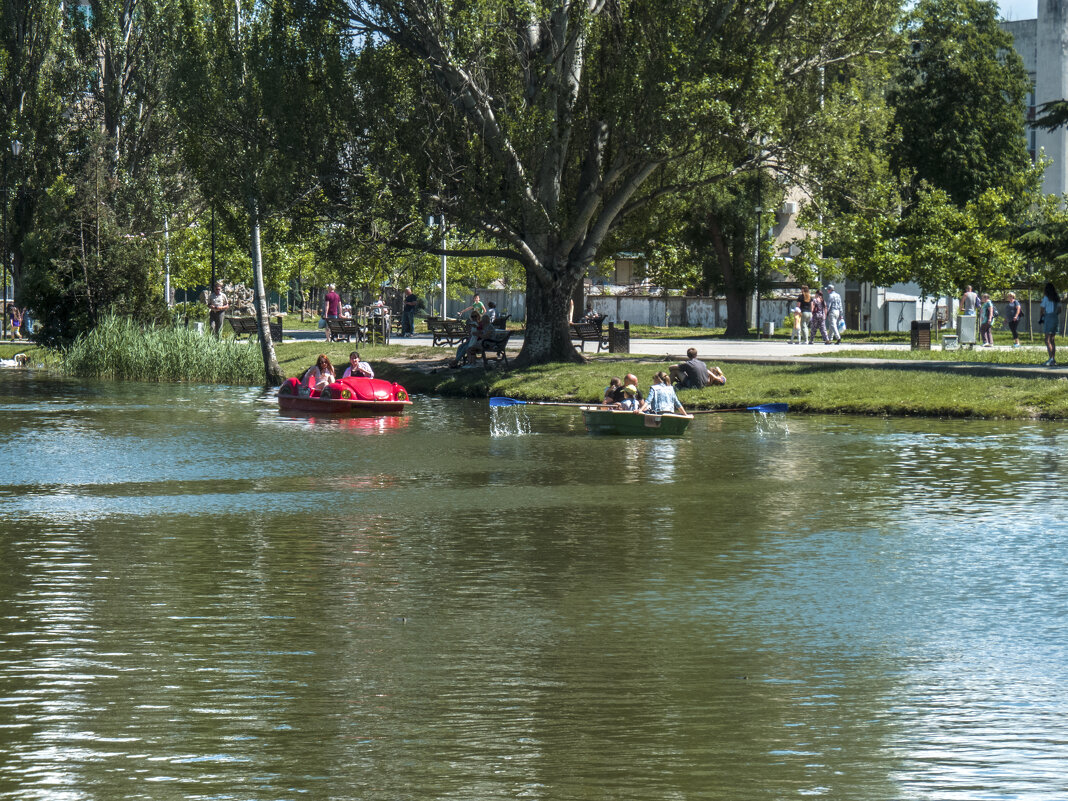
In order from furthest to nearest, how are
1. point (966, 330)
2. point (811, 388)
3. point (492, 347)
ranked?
point (966, 330)
point (492, 347)
point (811, 388)

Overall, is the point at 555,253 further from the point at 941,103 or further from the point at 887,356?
the point at 941,103

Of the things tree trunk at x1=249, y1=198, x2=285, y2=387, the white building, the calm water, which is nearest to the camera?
the calm water

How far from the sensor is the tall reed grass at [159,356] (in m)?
45.8

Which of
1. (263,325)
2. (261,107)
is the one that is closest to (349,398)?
(261,107)

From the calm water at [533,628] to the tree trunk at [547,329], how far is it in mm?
15579

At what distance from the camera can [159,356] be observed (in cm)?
4600

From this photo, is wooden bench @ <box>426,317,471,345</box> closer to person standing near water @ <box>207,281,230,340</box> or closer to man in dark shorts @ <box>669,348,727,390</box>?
person standing near water @ <box>207,281,230,340</box>

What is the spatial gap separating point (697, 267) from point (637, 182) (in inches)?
1118

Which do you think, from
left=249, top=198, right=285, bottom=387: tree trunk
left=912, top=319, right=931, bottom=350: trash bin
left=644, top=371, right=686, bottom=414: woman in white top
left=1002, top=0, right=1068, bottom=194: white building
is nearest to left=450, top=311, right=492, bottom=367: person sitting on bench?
left=249, top=198, right=285, bottom=387: tree trunk

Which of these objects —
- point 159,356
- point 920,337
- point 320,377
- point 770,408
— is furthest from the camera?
point 920,337

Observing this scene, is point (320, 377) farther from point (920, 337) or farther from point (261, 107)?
point (920, 337)

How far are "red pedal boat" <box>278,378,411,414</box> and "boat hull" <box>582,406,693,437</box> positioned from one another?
5.68m

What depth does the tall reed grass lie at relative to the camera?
45781 mm

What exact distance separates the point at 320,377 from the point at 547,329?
8679 millimetres
